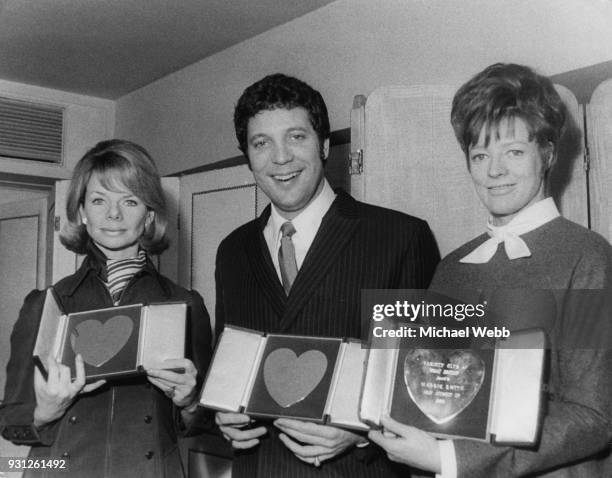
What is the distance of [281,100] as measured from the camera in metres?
1.42

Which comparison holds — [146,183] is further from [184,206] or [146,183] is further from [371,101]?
[184,206]

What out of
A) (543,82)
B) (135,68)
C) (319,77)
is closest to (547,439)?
(543,82)

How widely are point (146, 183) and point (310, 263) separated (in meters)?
0.41

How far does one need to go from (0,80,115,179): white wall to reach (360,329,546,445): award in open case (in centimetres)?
284

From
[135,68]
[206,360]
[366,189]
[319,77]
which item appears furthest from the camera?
[135,68]

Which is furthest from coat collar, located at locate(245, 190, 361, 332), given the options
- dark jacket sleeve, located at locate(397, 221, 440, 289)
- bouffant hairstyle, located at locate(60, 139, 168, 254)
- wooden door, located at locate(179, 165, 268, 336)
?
wooden door, located at locate(179, 165, 268, 336)

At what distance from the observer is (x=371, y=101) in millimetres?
1565

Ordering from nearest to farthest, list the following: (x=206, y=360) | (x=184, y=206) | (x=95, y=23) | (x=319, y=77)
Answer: (x=206, y=360) → (x=319, y=77) → (x=95, y=23) → (x=184, y=206)

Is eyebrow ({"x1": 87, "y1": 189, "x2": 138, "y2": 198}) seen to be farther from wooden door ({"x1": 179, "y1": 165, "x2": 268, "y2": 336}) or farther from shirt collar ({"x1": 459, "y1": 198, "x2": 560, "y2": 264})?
wooden door ({"x1": 179, "y1": 165, "x2": 268, "y2": 336})

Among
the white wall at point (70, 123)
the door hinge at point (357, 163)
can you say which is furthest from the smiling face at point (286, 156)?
the white wall at point (70, 123)

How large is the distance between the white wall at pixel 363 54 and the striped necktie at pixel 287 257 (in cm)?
52

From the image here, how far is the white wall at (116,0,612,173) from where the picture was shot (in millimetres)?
1752

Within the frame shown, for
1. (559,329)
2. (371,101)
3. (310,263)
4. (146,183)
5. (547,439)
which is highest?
(371,101)

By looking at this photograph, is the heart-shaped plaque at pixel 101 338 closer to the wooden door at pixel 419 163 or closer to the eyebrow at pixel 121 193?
the eyebrow at pixel 121 193
